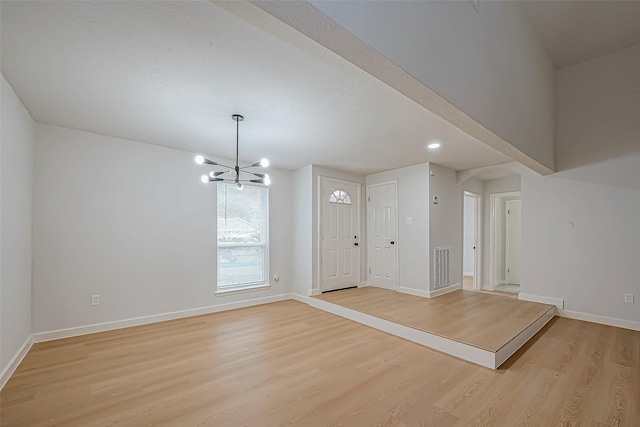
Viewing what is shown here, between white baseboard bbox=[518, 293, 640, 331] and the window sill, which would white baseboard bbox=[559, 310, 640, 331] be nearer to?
white baseboard bbox=[518, 293, 640, 331]

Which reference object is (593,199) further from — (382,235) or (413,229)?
(382,235)

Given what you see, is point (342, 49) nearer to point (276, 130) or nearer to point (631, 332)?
point (276, 130)

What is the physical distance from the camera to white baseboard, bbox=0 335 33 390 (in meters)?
2.44

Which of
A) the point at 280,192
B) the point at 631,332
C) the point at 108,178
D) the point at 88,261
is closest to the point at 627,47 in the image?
the point at 631,332

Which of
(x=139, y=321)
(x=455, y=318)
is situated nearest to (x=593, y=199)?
(x=455, y=318)

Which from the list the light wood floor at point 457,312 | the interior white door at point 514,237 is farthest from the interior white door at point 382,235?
the interior white door at point 514,237

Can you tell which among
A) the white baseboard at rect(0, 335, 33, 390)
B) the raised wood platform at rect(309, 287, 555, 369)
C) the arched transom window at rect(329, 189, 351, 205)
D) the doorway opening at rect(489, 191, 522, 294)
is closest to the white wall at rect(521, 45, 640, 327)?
the raised wood platform at rect(309, 287, 555, 369)

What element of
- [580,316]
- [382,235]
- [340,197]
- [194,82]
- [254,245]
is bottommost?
[580,316]

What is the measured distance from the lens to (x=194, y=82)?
2.39 m

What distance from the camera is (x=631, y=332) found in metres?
3.61

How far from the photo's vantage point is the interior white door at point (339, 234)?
5.51m

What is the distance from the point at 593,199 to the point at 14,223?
702 cm

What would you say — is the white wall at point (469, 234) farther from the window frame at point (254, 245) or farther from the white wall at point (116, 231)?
the white wall at point (116, 231)

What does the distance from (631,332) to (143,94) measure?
630 cm
